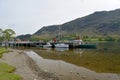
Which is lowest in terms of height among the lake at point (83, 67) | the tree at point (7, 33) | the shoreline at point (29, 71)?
the lake at point (83, 67)

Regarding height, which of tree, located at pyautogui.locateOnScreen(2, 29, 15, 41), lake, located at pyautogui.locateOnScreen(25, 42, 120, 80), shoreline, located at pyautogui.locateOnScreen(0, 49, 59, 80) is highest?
tree, located at pyautogui.locateOnScreen(2, 29, 15, 41)

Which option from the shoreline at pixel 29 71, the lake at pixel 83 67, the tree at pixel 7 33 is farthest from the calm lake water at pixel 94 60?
the tree at pixel 7 33

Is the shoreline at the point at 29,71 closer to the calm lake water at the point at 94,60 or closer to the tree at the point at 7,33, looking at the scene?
the calm lake water at the point at 94,60

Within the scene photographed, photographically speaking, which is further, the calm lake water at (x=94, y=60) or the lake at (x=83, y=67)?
the calm lake water at (x=94, y=60)

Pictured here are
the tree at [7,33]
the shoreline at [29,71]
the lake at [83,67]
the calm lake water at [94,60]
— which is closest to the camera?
the shoreline at [29,71]

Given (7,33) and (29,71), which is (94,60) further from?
(7,33)

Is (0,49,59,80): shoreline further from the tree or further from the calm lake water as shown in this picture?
the tree

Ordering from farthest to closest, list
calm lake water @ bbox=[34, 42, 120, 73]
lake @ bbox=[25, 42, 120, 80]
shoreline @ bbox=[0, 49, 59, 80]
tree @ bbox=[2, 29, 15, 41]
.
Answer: tree @ bbox=[2, 29, 15, 41], calm lake water @ bbox=[34, 42, 120, 73], lake @ bbox=[25, 42, 120, 80], shoreline @ bbox=[0, 49, 59, 80]

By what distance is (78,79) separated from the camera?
32719mm

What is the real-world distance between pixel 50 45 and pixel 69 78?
138m

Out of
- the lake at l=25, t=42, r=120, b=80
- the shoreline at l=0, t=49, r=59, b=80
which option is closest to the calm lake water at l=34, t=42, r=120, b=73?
the lake at l=25, t=42, r=120, b=80

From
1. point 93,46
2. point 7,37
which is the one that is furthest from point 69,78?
point 7,37

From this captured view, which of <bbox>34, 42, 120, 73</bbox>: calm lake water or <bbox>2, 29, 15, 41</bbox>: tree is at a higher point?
<bbox>2, 29, 15, 41</bbox>: tree

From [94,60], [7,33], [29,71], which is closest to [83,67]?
[29,71]
